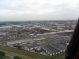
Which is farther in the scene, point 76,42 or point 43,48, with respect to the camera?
point 43,48

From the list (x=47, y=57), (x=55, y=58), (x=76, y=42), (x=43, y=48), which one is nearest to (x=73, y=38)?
(x=76, y=42)

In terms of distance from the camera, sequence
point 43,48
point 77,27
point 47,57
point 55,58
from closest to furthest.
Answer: point 77,27
point 55,58
point 47,57
point 43,48

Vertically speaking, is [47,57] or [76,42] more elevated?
[76,42]

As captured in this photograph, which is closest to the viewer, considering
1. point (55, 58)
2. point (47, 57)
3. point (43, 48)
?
point (55, 58)

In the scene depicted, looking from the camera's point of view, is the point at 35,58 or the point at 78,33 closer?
the point at 78,33

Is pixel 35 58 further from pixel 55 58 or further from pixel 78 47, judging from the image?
pixel 78 47

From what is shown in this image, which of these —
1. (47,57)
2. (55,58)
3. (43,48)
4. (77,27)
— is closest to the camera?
(77,27)

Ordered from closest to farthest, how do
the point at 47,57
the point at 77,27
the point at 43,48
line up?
the point at 77,27
the point at 47,57
the point at 43,48

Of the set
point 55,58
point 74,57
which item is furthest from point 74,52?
point 55,58

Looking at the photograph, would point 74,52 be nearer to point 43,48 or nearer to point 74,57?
point 74,57
